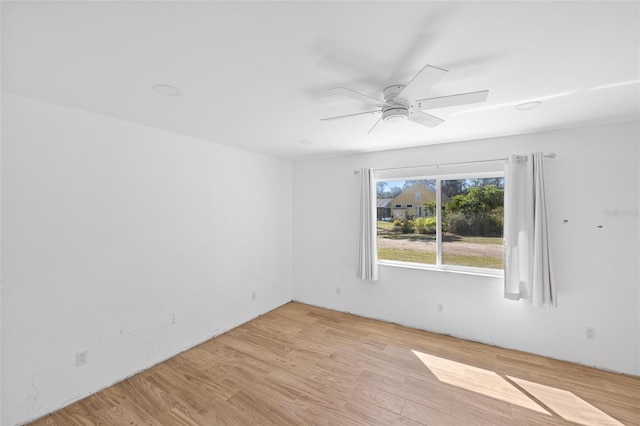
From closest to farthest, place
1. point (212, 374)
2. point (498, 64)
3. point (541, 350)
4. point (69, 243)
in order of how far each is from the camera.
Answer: point (498, 64)
point (69, 243)
point (212, 374)
point (541, 350)

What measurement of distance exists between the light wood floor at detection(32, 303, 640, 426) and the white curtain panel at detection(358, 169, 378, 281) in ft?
3.01

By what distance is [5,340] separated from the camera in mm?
1859

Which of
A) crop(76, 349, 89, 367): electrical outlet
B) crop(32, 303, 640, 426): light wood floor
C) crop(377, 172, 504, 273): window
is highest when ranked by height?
crop(377, 172, 504, 273): window

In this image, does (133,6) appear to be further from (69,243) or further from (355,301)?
(355,301)

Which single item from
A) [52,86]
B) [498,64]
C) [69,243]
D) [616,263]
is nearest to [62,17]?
[52,86]

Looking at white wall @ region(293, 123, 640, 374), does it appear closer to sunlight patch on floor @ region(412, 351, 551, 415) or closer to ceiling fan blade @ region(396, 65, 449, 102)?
sunlight patch on floor @ region(412, 351, 551, 415)

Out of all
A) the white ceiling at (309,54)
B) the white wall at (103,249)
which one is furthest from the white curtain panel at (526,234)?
the white wall at (103,249)

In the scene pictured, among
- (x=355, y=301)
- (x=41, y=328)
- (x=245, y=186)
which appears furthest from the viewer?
(x=355, y=301)

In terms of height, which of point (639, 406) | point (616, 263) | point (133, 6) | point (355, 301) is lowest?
point (639, 406)

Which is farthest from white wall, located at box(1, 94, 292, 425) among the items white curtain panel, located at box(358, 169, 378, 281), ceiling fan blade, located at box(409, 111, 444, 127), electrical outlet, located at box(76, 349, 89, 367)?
ceiling fan blade, located at box(409, 111, 444, 127)

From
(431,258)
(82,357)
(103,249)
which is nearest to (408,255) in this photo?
(431,258)

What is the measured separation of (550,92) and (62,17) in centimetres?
283

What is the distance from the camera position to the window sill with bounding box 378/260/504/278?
320 centimetres

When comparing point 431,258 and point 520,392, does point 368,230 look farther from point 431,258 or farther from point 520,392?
point 520,392
